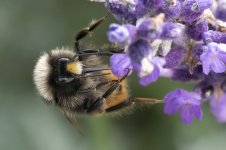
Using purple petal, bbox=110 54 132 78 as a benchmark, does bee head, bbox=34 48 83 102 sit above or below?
below

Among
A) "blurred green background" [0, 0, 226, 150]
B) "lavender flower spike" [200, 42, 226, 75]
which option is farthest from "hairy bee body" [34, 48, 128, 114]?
"blurred green background" [0, 0, 226, 150]

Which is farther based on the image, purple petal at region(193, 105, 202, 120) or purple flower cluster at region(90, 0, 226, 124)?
purple petal at region(193, 105, 202, 120)

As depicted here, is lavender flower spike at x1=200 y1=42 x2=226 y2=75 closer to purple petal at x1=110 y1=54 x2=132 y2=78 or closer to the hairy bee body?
purple petal at x1=110 y1=54 x2=132 y2=78

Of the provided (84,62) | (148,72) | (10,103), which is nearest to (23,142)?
(10,103)

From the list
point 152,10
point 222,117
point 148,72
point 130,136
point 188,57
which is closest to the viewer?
point 148,72

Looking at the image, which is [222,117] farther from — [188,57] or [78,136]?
[78,136]

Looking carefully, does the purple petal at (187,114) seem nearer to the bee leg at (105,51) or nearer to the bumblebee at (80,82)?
the bumblebee at (80,82)

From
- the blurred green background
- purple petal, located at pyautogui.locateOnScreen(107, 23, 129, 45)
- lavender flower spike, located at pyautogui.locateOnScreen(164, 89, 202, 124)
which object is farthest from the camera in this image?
the blurred green background

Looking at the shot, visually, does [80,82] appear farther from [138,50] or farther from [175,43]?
[138,50]
